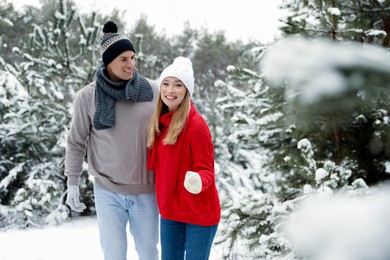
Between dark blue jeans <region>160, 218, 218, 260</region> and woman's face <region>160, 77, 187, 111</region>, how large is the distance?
25.4 inches

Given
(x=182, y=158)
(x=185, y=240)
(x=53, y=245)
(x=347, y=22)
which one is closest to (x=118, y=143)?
(x=182, y=158)

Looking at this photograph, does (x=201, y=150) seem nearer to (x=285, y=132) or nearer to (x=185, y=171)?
(x=185, y=171)

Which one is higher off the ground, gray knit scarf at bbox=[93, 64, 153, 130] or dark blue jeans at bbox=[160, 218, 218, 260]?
gray knit scarf at bbox=[93, 64, 153, 130]

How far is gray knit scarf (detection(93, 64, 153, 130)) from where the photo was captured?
2174mm

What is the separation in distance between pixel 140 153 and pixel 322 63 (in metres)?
1.93

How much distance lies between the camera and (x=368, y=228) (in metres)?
0.39

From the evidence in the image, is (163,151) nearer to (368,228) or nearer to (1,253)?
(368,228)

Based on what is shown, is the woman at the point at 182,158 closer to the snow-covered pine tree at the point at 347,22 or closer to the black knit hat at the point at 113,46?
the black knit hat at the point at 113,46

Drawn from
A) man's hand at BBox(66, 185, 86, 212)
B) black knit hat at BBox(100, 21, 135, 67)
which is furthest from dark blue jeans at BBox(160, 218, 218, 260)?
black knit hat at BBox(100, 21, 135, 67)

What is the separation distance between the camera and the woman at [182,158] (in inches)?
81.1

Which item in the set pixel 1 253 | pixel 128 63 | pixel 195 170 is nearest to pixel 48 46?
pixel 1 253

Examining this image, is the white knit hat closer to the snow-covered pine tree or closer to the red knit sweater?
the red knit sweater

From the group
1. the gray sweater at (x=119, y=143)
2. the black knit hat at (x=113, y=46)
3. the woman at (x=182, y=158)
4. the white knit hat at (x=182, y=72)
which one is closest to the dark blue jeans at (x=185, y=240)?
the woman at (x=182, y=158)

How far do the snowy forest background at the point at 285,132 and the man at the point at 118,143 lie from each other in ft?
2.64
